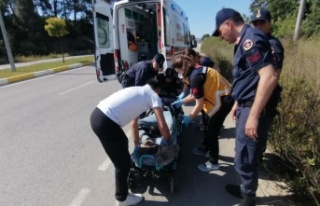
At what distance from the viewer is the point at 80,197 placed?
3.46 metres

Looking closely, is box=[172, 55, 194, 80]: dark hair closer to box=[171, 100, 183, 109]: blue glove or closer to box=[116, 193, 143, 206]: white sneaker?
box=[171, 100, 183, 109]: blue glove

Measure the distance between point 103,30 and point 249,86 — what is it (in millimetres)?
5857

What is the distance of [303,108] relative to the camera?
13.1 feet

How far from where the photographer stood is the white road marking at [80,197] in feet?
11.0

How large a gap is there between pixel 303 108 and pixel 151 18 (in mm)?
7541

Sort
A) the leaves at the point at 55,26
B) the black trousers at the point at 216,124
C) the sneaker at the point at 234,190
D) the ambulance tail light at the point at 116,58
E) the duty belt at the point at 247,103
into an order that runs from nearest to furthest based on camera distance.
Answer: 1. the duty belt at the point at 247,103
2. the sneaker at the point at 234,190
3. the black trousers at the point at 216,124
4. the ambulance tail light at the point at 116,58
5. the leaves at the point at 55,26

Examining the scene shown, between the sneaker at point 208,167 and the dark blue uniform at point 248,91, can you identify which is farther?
the sneaker at point 208,167

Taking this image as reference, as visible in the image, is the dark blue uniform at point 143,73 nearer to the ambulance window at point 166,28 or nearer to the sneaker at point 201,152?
the sneaker at point 201,152

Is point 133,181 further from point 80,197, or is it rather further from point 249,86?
point 249,86

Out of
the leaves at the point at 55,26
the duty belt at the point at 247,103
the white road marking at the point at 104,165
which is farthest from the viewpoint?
the leaves at the point at 55,26

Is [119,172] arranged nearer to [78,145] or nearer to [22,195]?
[22,195]

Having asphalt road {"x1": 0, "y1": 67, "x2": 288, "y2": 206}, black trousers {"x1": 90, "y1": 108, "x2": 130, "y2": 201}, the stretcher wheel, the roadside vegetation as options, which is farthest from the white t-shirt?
the roadside vegetation

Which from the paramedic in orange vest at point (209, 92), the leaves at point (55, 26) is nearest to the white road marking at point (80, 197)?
the paramedic in orange vest at point (209, 92)

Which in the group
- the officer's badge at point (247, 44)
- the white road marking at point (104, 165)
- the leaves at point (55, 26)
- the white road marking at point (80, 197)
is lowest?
the white road marking at point (104, 165)
